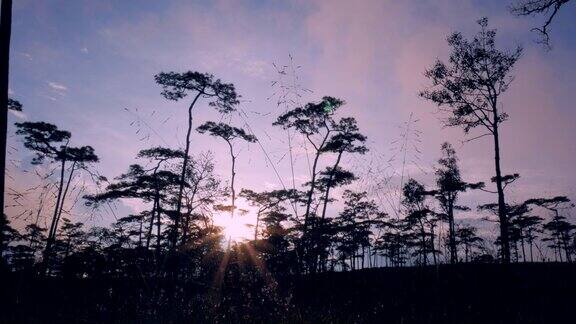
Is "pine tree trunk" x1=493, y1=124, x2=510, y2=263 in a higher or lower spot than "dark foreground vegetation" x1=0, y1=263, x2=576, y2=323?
higher

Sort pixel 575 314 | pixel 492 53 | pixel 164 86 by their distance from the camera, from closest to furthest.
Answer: pixel 575 314
pixel 492 53
pixel 164 86

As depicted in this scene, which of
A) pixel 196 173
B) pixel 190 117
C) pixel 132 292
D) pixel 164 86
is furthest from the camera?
pixel 196 173

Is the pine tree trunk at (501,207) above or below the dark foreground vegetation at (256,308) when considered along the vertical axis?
above

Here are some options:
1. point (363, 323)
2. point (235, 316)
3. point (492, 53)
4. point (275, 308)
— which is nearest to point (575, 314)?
point (363, 323)

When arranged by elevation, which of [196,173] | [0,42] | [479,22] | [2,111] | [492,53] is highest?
[479,22]

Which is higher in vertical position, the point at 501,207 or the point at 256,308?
the point at 501,207

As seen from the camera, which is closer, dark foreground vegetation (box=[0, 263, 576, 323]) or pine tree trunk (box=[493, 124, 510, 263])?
dark foreground vegetation (box=[0, 263, 576, 323])

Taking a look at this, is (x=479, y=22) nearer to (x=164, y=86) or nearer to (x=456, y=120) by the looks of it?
(x=456, y=120)

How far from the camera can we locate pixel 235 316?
4758 mm

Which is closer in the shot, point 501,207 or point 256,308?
point 256,308

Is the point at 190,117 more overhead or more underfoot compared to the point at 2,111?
more overhead

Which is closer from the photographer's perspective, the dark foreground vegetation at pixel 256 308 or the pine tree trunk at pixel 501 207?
the dark foreground vegetation at pixel 256 308

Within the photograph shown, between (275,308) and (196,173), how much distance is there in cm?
2517

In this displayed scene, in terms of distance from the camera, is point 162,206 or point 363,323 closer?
point 363,323
